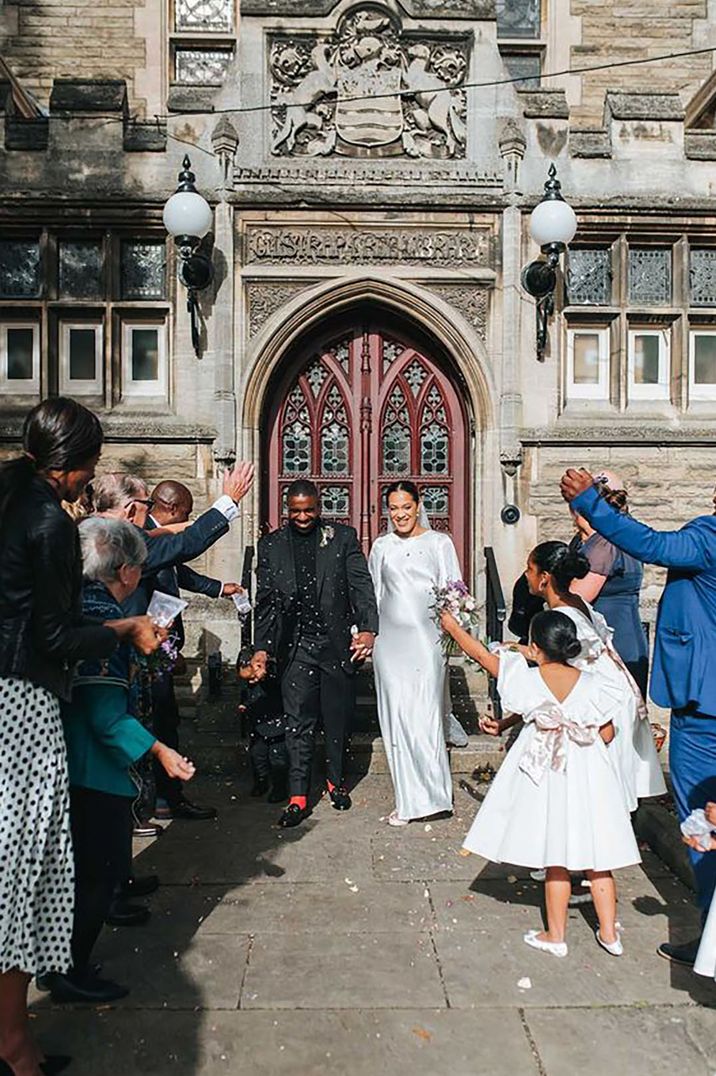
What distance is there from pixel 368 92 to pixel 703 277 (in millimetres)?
3373

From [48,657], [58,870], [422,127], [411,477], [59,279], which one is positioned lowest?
[58,870]

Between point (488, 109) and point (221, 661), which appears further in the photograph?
point (488, 109)

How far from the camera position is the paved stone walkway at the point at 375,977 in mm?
2953

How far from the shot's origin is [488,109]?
26.5ft

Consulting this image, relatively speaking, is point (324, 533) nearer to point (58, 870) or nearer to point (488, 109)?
point (58, 870)

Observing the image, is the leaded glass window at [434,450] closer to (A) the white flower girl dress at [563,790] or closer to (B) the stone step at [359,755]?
(B) the stone step at [359,755]

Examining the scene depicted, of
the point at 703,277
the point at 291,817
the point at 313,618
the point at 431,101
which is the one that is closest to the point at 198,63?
the point at 431,101

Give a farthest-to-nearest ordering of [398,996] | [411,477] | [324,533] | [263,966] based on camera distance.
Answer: [411,477] < [324,533] < [263,966] < [398,996]

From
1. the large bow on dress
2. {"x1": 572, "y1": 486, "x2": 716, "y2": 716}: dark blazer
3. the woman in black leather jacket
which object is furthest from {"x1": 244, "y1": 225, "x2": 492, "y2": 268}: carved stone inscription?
the woman in black leather jacket

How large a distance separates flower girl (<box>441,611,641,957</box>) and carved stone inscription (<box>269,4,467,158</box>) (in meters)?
5.79

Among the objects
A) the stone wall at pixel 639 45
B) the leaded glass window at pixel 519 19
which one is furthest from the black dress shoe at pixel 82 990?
the leaded glass window at pixel 519 19

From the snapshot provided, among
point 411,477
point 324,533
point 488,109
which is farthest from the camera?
point 411,477

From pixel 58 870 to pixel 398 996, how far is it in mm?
1324

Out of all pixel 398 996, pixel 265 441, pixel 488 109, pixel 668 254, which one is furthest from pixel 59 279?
pixel 398 996
